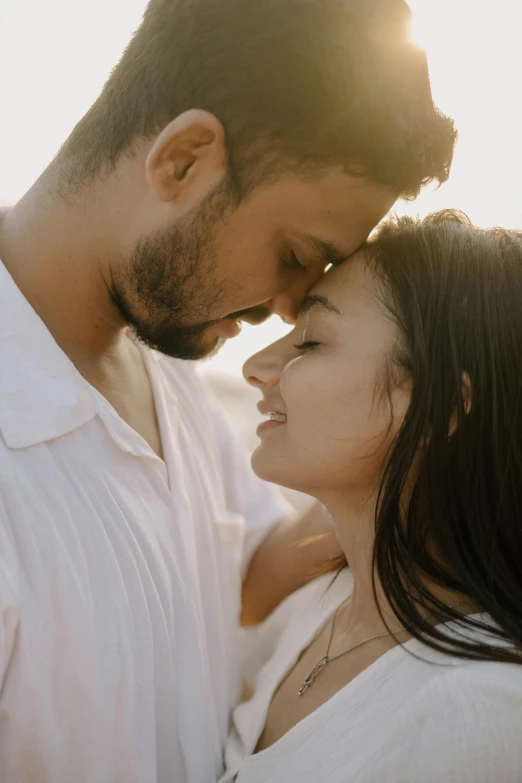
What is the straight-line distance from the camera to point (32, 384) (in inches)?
58.2

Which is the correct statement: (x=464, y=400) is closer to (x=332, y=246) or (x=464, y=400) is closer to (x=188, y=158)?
(x=332, y=246)

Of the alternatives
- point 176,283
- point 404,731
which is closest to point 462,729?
point 404,731

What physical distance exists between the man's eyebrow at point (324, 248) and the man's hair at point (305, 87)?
14 centimetres

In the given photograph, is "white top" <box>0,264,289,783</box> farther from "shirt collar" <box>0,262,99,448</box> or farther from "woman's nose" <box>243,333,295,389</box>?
"woman's nose" <box>243,333,295,389</box>

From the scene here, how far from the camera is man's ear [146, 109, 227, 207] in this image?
61.8 inches

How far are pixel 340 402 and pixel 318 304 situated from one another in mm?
240

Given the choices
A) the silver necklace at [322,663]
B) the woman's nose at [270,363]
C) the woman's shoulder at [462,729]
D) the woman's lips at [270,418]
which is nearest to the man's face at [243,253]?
the woman's nose at [270,363]

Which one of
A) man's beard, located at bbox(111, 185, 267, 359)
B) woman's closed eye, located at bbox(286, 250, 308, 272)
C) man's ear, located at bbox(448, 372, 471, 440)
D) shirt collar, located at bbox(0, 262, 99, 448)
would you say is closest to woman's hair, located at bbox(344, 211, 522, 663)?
man's ear, located at bbox(448, 372, 471, 440)

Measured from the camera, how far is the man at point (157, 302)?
4.43 ft

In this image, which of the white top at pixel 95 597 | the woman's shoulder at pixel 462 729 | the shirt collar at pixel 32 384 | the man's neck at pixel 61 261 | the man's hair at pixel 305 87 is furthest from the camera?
the man's neck at pixel 61 261

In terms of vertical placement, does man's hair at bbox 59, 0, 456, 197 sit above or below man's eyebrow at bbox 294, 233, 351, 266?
above

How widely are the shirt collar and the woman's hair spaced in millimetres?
612

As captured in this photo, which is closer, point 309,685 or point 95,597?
point 95,597

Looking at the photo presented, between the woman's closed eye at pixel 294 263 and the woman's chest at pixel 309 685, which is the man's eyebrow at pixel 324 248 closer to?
the woman's closed eye at pixel 294 263
